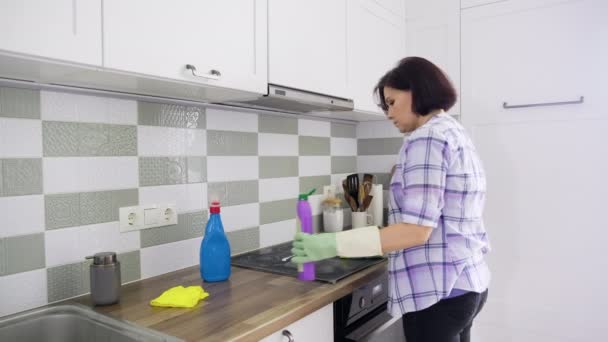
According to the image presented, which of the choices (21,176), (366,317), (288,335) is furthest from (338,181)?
(21,176)

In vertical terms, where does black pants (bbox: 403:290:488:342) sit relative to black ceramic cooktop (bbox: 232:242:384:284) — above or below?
below

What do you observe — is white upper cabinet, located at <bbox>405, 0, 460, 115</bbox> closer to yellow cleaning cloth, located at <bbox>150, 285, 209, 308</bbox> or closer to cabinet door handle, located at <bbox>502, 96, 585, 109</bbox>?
cabinet door handle, located at <bbox>502, 96, 585, 109</bbox>

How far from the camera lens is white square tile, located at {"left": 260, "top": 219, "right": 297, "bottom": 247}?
1901 mm

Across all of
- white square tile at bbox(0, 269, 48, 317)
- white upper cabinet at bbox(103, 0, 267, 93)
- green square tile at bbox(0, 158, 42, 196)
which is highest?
white upper cabinet at bbox(103, 0, 267, 93)

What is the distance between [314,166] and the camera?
2.22 metres

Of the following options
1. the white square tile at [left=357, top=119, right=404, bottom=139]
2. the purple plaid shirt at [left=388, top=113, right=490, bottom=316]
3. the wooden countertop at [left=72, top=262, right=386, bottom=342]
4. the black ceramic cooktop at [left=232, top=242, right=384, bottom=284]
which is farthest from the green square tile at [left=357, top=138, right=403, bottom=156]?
the purple plaid shirt at [left=388, top=113, right=490, bottom=316]

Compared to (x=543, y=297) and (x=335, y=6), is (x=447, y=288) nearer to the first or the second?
(x=543, y=297)

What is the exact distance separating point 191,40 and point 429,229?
0.82m

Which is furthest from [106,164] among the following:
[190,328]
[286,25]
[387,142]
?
[387,142]

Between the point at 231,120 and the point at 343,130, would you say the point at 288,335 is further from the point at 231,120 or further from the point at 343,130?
the point at 343,130

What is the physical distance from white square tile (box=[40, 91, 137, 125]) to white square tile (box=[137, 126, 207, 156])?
66mm

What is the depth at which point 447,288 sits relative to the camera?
120 centimetres

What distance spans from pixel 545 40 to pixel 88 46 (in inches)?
74.0

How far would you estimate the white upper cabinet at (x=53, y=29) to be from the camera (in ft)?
2.58
